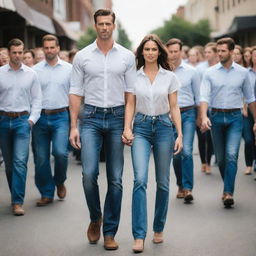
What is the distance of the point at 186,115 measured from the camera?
9.77 metres

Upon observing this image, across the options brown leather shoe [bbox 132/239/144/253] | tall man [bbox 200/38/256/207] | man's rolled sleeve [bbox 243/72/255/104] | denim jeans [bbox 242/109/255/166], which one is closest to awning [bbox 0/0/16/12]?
denim jeans [bbox 242/109/255/166]

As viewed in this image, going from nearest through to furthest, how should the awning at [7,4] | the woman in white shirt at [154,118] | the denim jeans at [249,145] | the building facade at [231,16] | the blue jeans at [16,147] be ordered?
the woman in white shirt at [154,118] < the blue jeans at [16,147] < the denim jeans at [249,145] < the awning at [7,4] < the building facade at [231,16]

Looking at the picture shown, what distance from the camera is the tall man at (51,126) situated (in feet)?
29.8

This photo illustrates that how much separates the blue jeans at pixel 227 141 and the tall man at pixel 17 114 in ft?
7.35

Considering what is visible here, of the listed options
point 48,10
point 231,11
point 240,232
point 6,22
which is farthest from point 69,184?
point 231,11

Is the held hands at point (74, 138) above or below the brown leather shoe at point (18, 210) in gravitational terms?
above

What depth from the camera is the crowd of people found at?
673 centimetres

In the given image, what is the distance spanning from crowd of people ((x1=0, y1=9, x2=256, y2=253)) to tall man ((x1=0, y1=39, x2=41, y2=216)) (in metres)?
0.01

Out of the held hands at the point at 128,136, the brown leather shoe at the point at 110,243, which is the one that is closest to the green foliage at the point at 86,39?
the held hands at the point at 128,136

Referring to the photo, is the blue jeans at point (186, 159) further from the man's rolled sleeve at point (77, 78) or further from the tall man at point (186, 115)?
the man's rolled sleeve at point (77, 78)

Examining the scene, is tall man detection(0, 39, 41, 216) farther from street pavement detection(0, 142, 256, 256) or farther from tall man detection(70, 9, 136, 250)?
tall man detection(70, 9, 136, 250)

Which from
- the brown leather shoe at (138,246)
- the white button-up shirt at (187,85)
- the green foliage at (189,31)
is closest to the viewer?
the brown leather shoe at (138,246)

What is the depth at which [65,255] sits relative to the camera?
21.3ft

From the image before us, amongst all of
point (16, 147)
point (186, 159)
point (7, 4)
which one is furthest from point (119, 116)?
point (7, 4)
